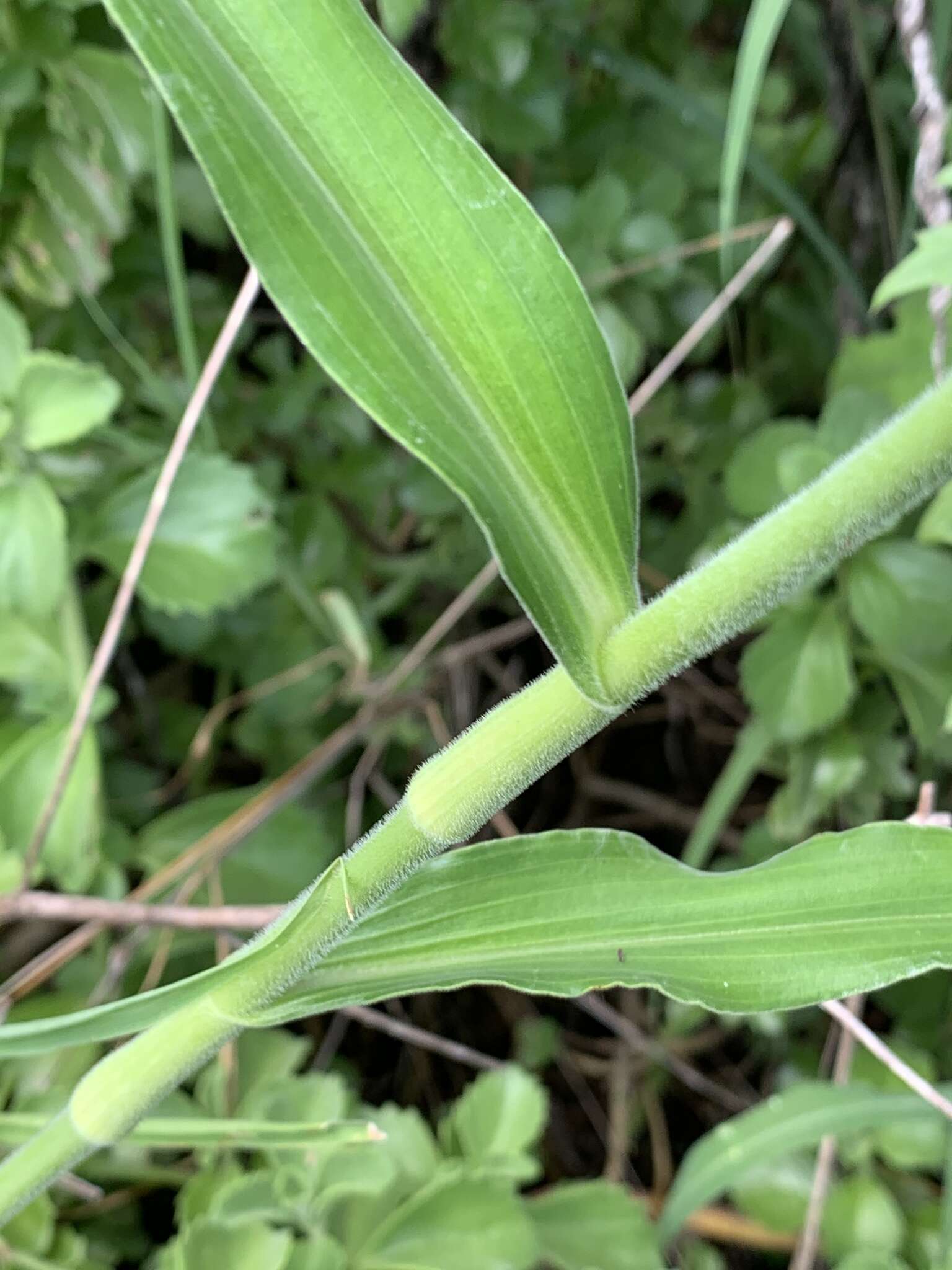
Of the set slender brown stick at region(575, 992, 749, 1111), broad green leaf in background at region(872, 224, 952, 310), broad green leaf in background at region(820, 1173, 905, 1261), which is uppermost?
broad green leaf in background at region(872, 224, 952, 310)

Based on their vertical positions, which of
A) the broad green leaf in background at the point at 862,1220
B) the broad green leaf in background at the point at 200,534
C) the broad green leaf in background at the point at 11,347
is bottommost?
the broad green leaf in background at the point at 862,1220

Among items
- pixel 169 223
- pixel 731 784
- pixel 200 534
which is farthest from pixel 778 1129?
pixel 169 223

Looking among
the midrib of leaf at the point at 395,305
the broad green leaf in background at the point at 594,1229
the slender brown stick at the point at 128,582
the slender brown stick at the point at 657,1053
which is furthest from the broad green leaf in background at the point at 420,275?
the slender brown stick at the point at 657,1053

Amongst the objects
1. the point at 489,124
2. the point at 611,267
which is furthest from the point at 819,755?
the point at 489,124

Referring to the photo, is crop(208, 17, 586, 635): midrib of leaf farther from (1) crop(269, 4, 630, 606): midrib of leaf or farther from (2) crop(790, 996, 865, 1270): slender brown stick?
(2) crop(790, 996, 865, 1270): slender brown stick

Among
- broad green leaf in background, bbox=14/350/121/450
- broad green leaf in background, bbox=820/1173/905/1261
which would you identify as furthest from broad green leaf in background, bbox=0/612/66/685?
broad green leaf in background, bbox=820/1173/905/1261

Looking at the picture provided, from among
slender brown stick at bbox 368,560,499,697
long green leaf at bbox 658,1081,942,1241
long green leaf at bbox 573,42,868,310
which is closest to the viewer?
long green leaf at bbox 658,1081,942,1241

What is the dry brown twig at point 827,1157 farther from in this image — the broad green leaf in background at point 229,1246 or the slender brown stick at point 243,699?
the slender brown stick at point 243,699
